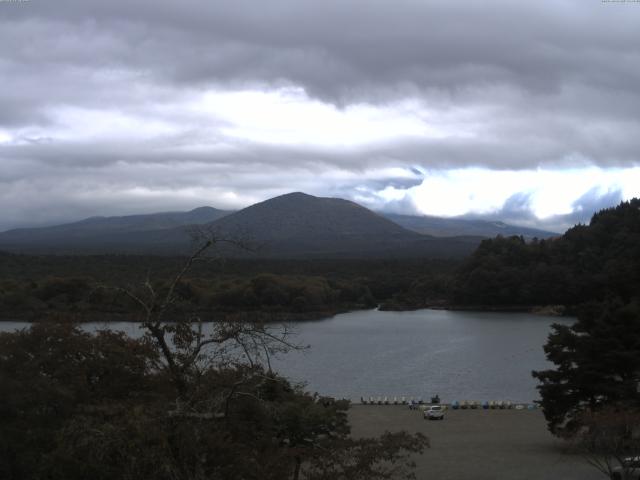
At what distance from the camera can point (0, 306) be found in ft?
155

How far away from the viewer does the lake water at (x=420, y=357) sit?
93.2ft

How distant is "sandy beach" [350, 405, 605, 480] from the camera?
46.6 feet

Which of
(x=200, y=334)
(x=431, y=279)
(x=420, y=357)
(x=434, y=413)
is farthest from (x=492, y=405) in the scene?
(x=431, y=279)

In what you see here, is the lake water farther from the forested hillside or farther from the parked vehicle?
the forested hillside

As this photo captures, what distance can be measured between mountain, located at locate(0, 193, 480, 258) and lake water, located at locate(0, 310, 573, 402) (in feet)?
218

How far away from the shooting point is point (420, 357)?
37.0m

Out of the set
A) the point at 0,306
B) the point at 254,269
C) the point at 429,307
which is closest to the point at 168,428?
the point at 0,306

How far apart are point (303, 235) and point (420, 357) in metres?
116

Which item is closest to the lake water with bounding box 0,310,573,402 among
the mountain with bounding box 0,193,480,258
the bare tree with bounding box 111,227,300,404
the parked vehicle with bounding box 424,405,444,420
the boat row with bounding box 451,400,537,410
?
the boat row with bounding box 451,400,537,410

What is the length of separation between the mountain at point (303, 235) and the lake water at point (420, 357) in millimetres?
66362

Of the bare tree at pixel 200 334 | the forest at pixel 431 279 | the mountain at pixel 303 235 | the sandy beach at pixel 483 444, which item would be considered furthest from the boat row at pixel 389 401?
the mountain at pixel 303 235

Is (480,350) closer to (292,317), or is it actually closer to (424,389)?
(424,389)

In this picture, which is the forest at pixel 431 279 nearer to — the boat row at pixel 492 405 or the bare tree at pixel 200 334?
the boat row at pixel 492 405

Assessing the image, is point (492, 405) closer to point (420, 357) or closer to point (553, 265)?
point (420, 357)
